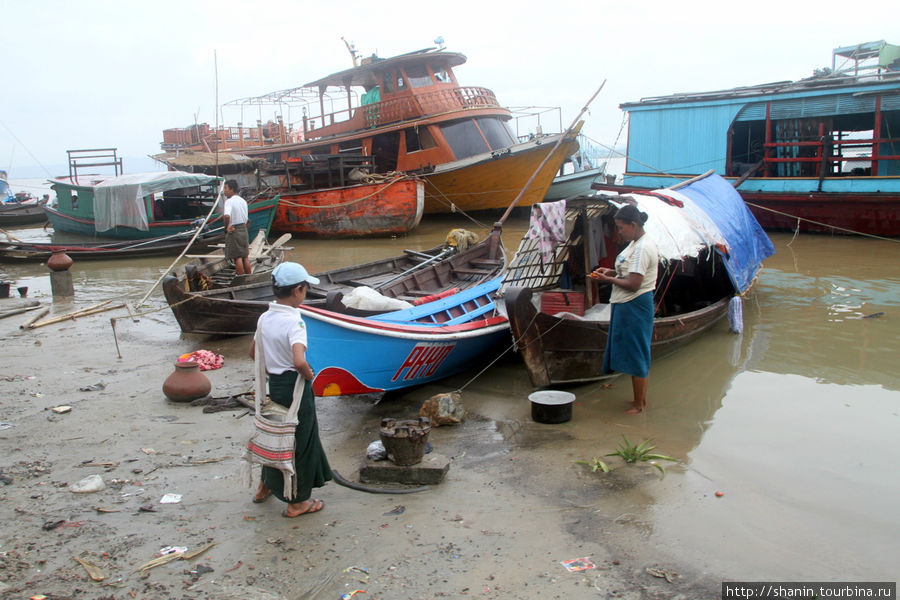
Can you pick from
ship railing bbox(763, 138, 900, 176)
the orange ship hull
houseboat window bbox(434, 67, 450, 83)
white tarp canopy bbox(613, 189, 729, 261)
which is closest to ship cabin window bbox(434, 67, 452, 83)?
houseboat window bbox(434, 67, 450, 83)

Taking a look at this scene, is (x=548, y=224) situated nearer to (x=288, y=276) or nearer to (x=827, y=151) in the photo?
(x=288, y=276)

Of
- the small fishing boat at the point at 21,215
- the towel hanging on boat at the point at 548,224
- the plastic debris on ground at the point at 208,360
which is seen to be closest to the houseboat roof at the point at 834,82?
the towel hanging on boat at the point at 548,224

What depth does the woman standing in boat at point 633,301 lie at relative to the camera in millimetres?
4941

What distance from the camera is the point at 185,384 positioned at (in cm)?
573

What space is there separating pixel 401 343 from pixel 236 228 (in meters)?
5.26

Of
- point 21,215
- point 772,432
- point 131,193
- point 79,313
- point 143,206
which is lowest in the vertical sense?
point 772,432

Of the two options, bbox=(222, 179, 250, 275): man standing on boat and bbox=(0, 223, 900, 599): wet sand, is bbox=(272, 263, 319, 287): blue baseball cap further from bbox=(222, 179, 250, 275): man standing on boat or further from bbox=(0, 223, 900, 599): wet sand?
bbox=(222, 179, 250, 275): man standing on boat

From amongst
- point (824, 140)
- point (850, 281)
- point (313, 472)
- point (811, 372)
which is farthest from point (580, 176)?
point (313, 472)

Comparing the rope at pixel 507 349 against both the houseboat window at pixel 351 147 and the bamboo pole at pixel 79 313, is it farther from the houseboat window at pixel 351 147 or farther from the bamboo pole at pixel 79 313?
the houseboat window at pixel 351 147

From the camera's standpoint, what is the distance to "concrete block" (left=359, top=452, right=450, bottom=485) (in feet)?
13.5

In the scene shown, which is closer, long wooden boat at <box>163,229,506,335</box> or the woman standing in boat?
the woman standing in boat

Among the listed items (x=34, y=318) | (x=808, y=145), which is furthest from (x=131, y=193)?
(x=808, y=145)

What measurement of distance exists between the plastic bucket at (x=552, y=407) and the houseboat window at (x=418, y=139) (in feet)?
45.7

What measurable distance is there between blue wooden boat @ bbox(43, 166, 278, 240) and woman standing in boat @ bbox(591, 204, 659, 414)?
12218 mm
